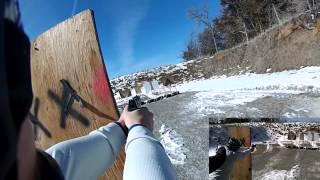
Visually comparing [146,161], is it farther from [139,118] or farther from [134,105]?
[134,105]

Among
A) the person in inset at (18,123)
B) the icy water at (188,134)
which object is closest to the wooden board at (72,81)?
the person in inset at (18,123)

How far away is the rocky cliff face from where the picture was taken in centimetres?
2042

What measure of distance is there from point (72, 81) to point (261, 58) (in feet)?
73.8

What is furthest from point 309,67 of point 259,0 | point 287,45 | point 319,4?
point 259,0

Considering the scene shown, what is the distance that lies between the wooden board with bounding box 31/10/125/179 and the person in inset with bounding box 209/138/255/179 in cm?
100

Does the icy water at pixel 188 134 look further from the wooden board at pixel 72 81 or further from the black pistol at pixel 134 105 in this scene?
the black pistol at pixel 134 105

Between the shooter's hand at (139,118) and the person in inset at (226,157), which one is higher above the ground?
the shooter's hand at (139,118)

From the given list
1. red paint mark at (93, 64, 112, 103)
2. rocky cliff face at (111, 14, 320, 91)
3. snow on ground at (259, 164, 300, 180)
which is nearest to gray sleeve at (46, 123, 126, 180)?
red paint mark at (93, 64, 112, 103)

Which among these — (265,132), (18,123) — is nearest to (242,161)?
(265,132)

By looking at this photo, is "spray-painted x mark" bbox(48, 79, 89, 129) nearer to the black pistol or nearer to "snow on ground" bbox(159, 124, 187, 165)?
the black pistol

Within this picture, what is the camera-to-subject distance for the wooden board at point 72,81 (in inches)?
66.0

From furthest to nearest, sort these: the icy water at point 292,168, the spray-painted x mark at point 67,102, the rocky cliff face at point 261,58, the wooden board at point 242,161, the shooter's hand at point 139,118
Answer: the rocky cliff face at point 261,58
the icy water at point 292,168
the wooden board at point 242,161
the spray-painted x mark at point 67,102
the shooter's hand at point 139,118

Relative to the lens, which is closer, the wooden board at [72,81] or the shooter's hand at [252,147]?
the wooden board at [72,81]

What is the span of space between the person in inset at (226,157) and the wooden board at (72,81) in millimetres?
998
